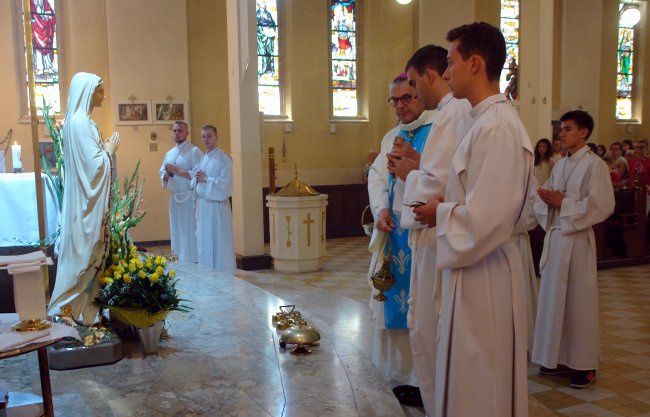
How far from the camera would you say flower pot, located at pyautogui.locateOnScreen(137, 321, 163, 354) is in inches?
146

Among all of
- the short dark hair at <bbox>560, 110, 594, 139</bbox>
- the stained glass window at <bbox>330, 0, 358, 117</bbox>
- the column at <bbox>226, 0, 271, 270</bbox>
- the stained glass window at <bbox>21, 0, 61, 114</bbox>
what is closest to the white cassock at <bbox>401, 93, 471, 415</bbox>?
the short dark hair at <bbox>560, 110, 594, 139</bbox>

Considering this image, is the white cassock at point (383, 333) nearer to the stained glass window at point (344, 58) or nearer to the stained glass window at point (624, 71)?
the stained glass window at point (344, 58)

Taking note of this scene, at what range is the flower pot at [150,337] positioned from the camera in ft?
12.1

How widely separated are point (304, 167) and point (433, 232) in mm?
10334

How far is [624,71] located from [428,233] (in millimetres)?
15808

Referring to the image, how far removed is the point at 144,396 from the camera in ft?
10.2

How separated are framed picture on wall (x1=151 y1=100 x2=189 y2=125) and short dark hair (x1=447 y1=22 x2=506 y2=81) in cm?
983

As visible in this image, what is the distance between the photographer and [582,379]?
4.41 meters

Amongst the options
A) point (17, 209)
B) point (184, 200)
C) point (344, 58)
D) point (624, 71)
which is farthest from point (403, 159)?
point (624, 71)

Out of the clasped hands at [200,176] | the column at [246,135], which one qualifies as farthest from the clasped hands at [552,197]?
the clasped hands at [200,176]

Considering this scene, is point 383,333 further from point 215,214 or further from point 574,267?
point 215,214

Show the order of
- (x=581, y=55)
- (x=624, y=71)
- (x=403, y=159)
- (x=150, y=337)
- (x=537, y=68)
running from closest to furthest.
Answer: (x=403, y=159) → (x=150, y=337) → (x=537, y=68) → (x=581, y=55) → (x=624, y=71)

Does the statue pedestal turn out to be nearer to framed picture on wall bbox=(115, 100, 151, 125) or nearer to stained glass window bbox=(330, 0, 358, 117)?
framed picture on wall bbox=(115, 100, 151, 125)

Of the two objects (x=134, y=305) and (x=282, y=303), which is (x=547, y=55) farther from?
(x=134, y=305)
